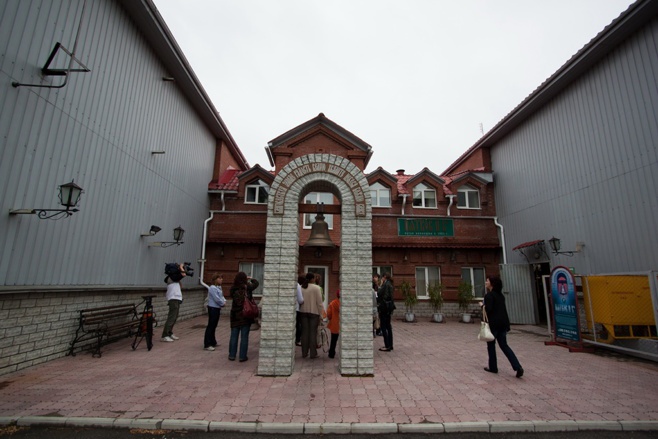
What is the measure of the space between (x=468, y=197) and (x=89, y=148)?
1641cm

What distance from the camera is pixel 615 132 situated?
9805 mm

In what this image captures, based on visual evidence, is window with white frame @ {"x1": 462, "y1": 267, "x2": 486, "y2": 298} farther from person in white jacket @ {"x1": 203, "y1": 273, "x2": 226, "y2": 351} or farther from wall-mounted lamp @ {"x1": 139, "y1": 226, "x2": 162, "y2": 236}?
wall-mounted lamp @ {"x1": 139, "y1": 226, "x2": 162, "y2": 236}

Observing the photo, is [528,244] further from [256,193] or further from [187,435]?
[187,435]

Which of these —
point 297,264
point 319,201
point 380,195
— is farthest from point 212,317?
point 380,195

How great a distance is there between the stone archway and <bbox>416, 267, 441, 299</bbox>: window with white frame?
10080 mm

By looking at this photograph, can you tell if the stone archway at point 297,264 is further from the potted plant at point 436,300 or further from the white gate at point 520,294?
the white gate at point 520,294

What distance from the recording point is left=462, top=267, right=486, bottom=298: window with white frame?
1570cm

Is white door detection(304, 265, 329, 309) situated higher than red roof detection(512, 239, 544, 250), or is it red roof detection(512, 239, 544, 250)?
red roof detection(512, 239, 544, 250)

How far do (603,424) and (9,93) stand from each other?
11.2 metres

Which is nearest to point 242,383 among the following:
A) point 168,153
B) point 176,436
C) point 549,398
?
point 176,436

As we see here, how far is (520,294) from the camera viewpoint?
45.0 feet

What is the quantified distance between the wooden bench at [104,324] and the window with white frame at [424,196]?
13.2m

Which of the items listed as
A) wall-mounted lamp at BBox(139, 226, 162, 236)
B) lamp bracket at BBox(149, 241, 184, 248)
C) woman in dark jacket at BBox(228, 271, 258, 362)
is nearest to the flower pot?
woman in dark jacket at BBox(228, 271, 258, 362)

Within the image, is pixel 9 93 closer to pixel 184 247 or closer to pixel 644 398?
pixel 184 247
